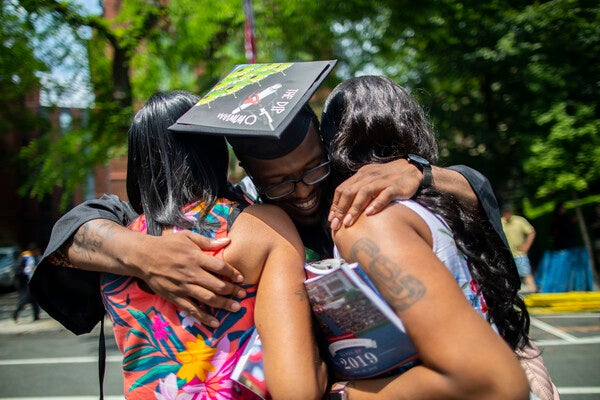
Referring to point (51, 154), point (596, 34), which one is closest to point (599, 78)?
point (596, 34)

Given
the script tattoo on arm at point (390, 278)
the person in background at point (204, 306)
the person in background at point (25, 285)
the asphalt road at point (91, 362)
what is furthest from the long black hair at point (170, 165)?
the person in background at point (25, 285)

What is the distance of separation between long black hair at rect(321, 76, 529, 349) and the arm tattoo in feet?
2.59

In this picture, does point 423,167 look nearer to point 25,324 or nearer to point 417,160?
point 417,160

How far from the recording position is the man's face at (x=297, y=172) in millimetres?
1713

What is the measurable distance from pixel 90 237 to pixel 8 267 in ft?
55.9

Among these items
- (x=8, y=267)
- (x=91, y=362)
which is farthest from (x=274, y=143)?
(x=8, y=267)

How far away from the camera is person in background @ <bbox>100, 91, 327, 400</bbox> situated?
130cm

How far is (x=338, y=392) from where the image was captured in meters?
1.36

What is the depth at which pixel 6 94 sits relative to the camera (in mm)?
8672

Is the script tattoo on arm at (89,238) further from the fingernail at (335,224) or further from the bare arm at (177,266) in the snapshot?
the fingernail at (335,224)

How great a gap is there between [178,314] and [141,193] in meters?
0.43

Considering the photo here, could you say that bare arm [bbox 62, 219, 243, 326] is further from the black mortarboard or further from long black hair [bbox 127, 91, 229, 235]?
the black mortarboard

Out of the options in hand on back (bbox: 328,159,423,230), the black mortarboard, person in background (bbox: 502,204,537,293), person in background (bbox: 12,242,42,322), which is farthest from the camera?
person in background (bbox: 12,242,42,322)

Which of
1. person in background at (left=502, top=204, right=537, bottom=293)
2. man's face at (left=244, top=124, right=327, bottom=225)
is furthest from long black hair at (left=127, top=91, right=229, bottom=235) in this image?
person in background at (left=502, top=204, right=537, bottom=293)
